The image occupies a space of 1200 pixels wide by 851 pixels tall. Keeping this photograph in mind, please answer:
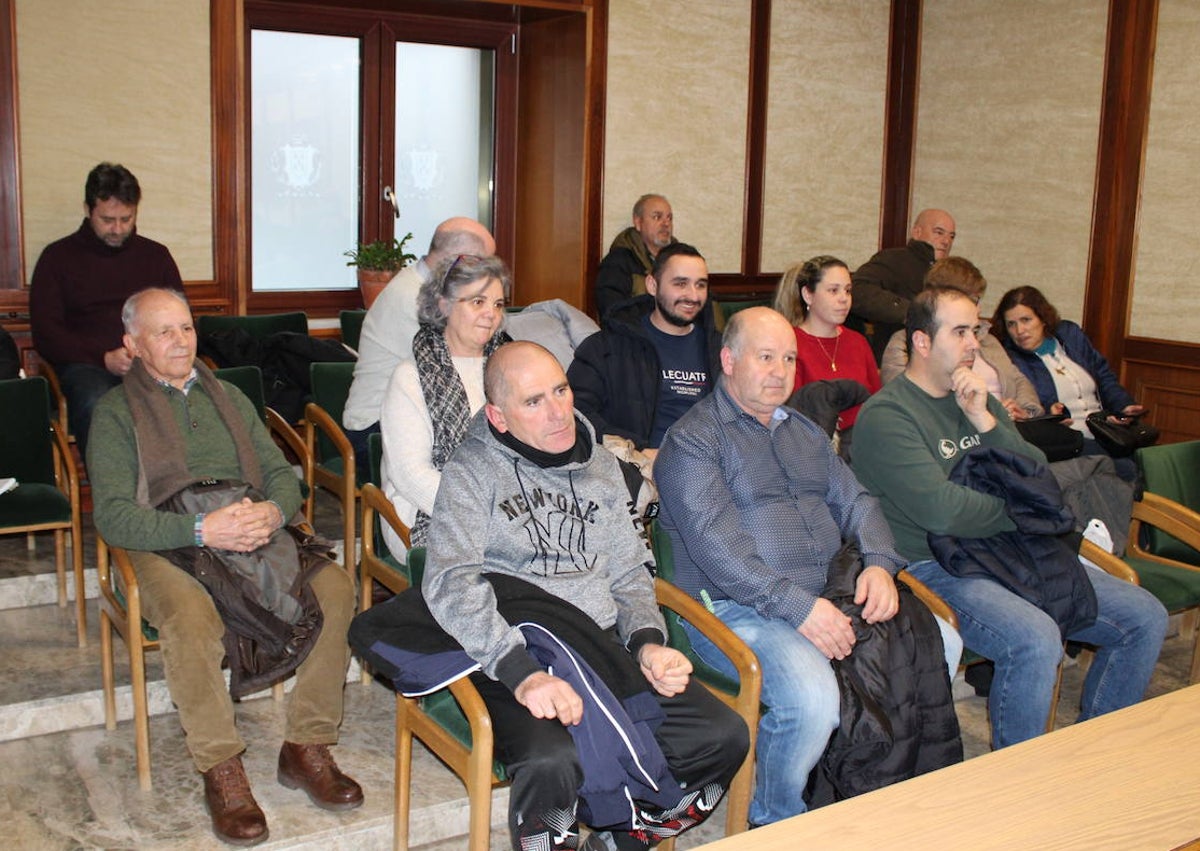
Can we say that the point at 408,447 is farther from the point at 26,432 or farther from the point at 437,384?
the point at 26,432

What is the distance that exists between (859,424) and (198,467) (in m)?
1.76

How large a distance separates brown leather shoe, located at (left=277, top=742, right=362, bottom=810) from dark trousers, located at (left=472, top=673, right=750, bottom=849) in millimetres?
627

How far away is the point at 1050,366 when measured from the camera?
5039mm

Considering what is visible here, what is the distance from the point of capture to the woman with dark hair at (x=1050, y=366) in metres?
4.98

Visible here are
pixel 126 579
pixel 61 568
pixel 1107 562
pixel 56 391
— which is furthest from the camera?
pixel 56 391

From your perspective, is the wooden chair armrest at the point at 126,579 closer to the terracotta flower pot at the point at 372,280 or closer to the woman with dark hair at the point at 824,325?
the woman with dark hair at the point at 824,325

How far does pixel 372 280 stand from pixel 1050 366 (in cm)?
306

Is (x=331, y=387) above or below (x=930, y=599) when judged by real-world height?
above

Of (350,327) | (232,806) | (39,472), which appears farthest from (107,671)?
(350,327)

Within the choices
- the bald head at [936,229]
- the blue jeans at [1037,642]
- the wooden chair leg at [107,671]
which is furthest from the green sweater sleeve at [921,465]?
the bald head at [936,229]

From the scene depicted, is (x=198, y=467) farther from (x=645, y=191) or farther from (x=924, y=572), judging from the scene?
(x=645, y=191)

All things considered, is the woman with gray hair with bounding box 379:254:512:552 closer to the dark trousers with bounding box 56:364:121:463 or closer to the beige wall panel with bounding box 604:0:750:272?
the dark trousers with bounding box 56:364:121:463

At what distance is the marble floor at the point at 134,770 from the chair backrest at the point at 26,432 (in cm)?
47

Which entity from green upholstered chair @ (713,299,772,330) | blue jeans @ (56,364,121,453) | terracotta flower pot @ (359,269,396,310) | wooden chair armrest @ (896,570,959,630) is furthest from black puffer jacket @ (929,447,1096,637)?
terracotta flower pot @ (359,269,396,310)
